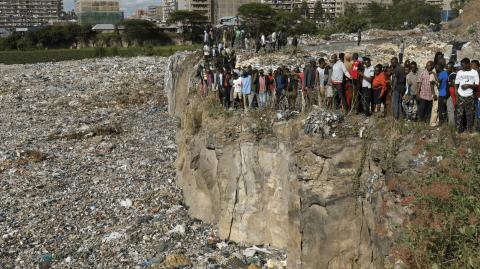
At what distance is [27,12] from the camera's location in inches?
5758

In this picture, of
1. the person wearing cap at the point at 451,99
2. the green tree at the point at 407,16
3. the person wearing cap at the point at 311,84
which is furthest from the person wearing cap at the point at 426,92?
the green tree at the point at 407,16

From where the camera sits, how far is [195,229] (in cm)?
1145

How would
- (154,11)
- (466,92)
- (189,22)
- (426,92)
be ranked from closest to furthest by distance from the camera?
(466,92), (426,92), (189,22), (154,11)

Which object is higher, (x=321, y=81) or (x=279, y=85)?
Answer: (x=321, y=81)

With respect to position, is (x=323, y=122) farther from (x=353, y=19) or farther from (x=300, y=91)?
(x=353, y=19)

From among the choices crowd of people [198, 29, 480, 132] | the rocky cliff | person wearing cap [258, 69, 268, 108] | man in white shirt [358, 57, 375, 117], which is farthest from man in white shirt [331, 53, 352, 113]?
person wearing cap [258, 69, 268, 108]

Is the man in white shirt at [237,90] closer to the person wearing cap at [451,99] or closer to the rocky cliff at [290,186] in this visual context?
the rocky cliff at [290,186]

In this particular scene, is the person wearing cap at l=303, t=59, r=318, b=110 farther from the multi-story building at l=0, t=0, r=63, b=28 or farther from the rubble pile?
the multi-story building at l=0, t=0, r=63, b=28

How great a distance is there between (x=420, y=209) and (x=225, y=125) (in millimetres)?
5325

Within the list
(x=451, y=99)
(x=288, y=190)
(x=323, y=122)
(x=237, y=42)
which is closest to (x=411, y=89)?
(x=451, y=99)

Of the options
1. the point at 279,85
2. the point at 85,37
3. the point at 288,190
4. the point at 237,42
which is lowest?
the point at 288,190

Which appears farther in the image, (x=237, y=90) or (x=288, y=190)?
(x=237, y=90)

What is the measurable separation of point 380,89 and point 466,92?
1617 mm

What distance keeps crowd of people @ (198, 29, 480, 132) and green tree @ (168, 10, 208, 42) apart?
58390mm
